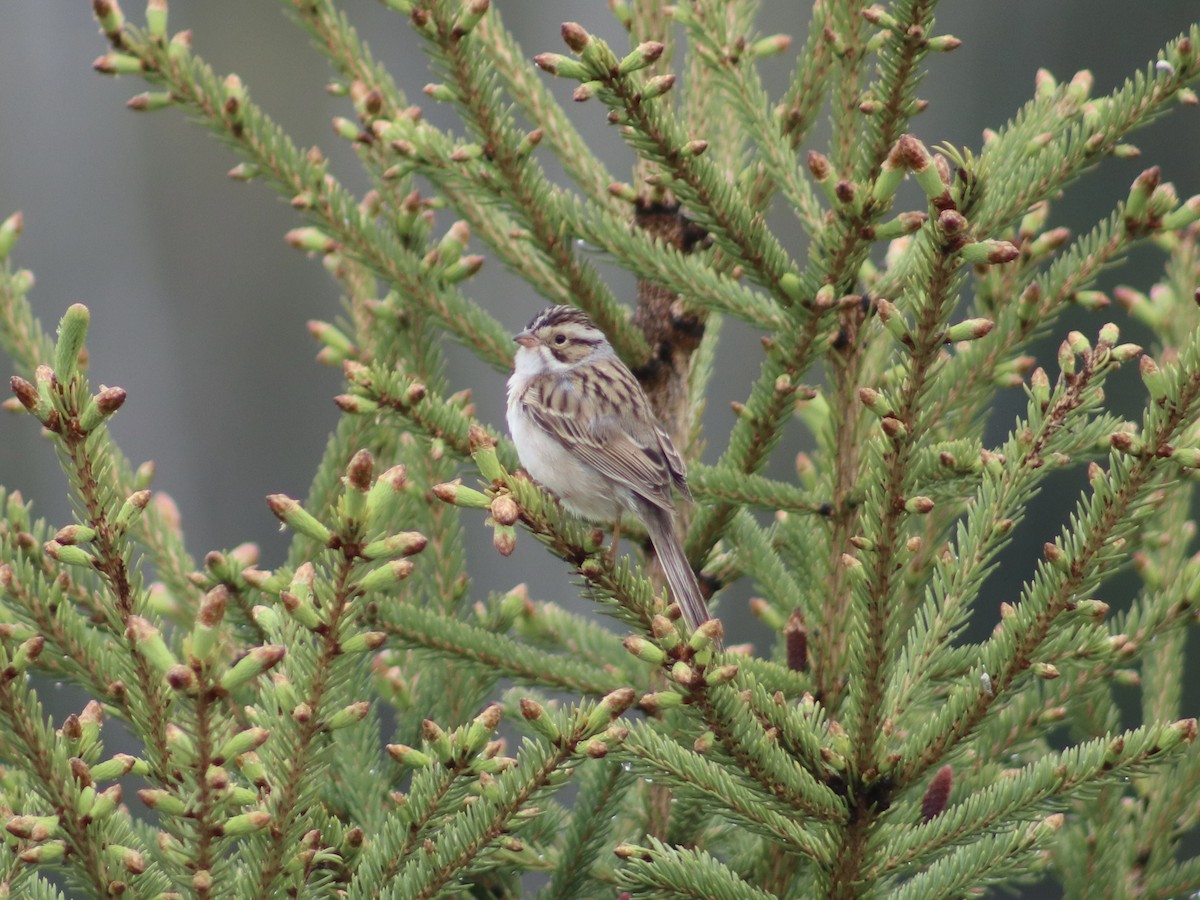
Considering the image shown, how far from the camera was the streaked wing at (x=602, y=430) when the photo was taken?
108 inches

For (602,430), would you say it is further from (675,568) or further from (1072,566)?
(1072,566)

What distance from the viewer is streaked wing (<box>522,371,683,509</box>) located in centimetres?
274

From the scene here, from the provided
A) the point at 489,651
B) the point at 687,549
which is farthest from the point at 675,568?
the point at 489,651

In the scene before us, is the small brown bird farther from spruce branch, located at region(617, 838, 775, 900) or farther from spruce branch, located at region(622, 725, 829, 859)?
spruce branch, located at region(617, 838, 775, 900)

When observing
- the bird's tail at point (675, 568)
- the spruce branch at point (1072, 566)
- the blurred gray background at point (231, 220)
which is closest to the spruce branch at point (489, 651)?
the bird's tail at point (675, 568)

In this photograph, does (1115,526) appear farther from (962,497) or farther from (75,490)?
(75,490)

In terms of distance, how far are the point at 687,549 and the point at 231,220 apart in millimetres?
7686

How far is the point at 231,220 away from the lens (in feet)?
31.0

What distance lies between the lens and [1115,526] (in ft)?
5.01

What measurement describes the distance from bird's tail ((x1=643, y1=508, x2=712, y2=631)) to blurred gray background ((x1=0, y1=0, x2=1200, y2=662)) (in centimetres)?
538

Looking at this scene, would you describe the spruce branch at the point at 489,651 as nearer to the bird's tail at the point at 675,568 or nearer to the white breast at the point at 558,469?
the bird's tail at the point at 675,568

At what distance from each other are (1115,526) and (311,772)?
101 cm

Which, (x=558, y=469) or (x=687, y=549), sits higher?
(x=558, y=469)

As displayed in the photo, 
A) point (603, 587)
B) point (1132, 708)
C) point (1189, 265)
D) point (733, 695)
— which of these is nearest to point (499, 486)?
point (603, 587)
